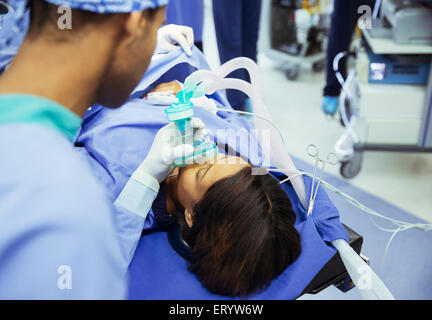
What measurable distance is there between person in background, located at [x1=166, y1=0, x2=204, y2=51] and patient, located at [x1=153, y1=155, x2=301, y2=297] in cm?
91

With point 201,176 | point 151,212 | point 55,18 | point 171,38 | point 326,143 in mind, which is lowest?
point 326,143

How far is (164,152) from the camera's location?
1.12 meters

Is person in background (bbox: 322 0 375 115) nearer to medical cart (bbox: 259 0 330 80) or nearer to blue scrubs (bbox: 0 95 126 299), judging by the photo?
medical cart (bbox: 259 0 330 80)

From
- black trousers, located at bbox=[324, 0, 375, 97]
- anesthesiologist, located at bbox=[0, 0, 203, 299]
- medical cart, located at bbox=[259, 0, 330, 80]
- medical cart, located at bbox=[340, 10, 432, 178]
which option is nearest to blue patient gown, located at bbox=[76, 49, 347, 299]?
anesthesiologist, located at bbox=[0, 0, 203, 299]

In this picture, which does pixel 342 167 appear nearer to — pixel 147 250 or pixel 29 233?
Result: pixel 147 250

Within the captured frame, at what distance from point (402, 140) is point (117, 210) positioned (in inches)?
59.8

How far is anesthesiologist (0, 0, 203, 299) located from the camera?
0.51 meters

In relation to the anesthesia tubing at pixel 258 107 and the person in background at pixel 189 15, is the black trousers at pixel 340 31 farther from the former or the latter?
the anesthesia tubing at pixel 258 107

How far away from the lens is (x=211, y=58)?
366cm

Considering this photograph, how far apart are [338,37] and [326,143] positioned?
0.60 metres

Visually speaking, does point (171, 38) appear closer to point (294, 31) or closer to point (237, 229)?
point (237, 229)

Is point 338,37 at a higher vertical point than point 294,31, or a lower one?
higher

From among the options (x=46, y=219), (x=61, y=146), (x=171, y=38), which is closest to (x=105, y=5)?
(x=61, y=146)

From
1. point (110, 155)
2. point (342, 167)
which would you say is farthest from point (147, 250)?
point (342, 167)
